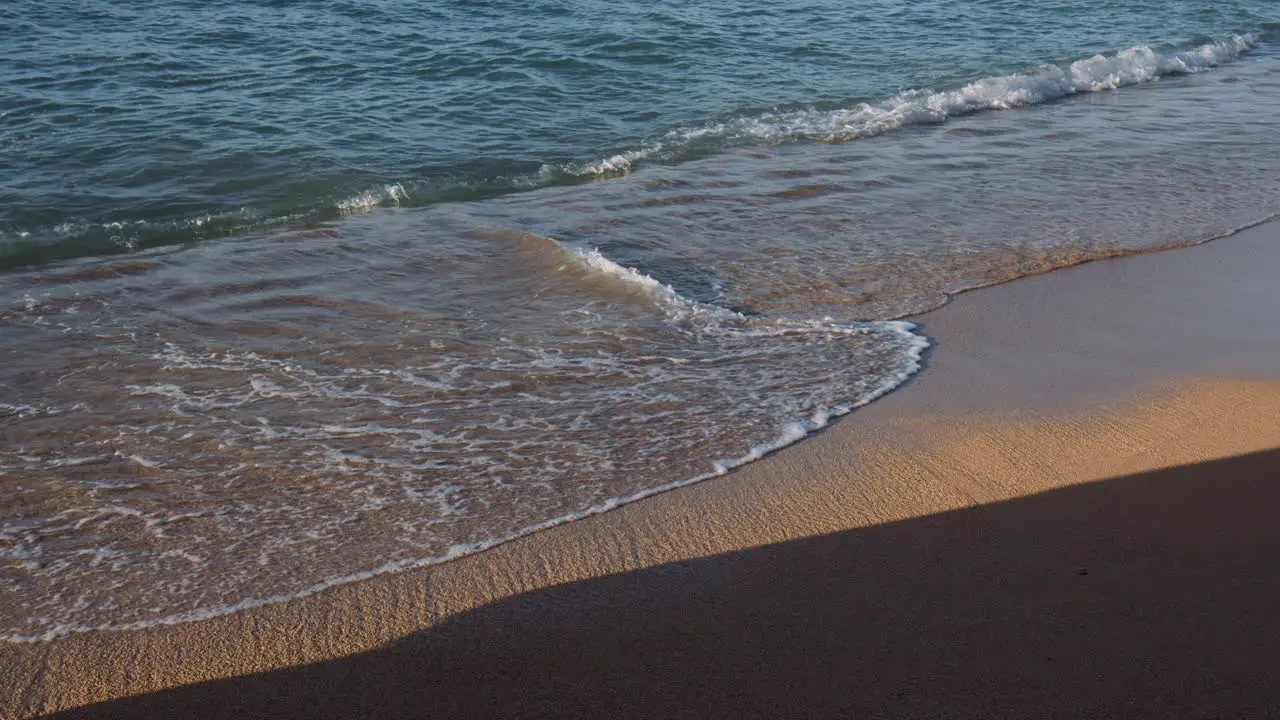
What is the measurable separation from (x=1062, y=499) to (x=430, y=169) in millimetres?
6538

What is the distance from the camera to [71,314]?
230 inches

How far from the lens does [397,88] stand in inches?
449

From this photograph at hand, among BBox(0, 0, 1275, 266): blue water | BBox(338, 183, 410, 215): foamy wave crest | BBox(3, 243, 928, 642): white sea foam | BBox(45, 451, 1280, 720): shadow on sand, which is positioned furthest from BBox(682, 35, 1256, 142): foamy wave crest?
BBox(45, 451, 1280, 720): shadow on sand

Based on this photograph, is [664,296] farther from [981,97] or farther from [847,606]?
[981,97]

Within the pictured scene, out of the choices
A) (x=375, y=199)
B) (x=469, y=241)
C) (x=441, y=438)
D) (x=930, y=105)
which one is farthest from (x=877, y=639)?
(x=930, y=105)

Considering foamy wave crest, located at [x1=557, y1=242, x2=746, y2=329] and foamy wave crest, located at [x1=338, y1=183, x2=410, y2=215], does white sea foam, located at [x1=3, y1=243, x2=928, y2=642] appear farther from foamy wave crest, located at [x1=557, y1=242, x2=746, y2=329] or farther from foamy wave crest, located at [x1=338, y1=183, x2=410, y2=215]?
foamy wave crest, located at [x1=338, y1=183, x2=410, y2=215]

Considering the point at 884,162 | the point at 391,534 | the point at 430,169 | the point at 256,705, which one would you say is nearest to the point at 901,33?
the point at 884,162

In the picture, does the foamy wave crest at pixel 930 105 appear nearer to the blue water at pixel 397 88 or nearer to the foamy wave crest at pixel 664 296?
the blue water at pixel 397 88

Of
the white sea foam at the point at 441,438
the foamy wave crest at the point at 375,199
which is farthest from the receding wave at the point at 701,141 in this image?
the white sea foam at the point at 441,438

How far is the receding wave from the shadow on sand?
5.30 metres

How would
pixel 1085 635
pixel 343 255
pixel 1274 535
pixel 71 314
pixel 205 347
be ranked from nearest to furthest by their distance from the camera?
pixel 1085 635, pixel 1274 535, pixel 205 347, pixel 71 314, pixel 343 255

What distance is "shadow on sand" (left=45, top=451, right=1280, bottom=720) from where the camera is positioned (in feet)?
9.28

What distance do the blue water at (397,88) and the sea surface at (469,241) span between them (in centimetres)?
6

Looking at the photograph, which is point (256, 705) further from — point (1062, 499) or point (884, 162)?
point (884, 162)
